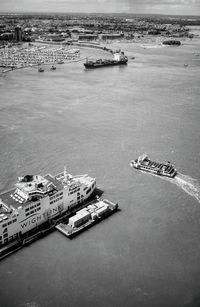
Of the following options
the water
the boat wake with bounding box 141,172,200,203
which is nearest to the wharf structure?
the water

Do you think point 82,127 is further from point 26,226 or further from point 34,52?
point 34,52

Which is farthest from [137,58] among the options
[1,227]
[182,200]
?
[1,227]

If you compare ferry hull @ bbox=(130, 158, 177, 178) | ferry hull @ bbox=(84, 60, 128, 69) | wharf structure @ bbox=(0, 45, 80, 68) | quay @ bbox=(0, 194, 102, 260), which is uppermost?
wharf structure @ bbox=(0, 45, 80, 68)

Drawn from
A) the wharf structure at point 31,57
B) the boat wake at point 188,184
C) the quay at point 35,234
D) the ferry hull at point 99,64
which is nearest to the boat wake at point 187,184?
the boat wake at point 188,184

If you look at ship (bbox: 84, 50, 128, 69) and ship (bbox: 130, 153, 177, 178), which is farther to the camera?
ship (bbox: 84, 50, 128, 69)

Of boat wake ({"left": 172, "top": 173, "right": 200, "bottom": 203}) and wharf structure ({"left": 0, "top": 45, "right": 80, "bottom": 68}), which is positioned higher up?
wharf structure ({"left": 0, "top": 45, "right": 80, "bottom": 68})

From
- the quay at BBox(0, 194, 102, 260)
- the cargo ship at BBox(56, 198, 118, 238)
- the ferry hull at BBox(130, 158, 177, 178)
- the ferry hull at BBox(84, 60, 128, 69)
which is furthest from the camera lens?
the ferry hull at BBox(84, 60, 128, 69)

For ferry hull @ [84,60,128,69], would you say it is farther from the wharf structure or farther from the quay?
the quay
